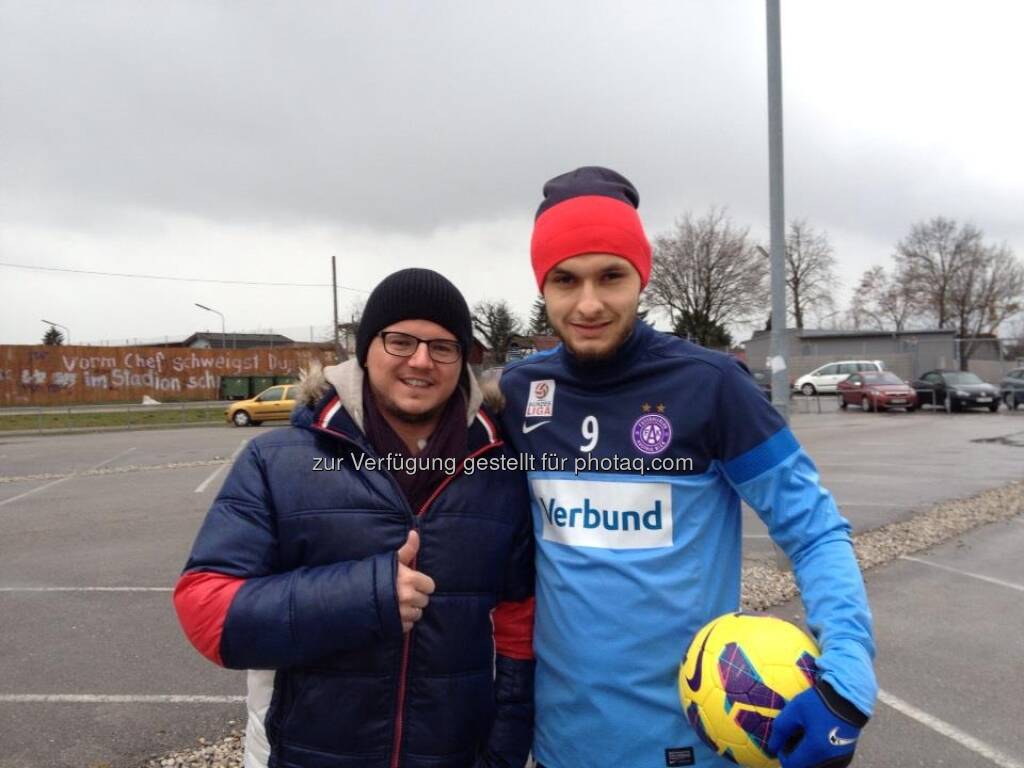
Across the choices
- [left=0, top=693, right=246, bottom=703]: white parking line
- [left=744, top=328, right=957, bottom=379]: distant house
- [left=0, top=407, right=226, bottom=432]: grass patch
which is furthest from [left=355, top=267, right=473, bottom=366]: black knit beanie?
[left=744, top=328, right=957, bottom=379]: distant house

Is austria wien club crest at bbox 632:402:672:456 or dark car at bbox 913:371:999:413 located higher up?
austria wien club crest at bbox 632:402:672:456

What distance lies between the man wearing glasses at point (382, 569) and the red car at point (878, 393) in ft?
89.6

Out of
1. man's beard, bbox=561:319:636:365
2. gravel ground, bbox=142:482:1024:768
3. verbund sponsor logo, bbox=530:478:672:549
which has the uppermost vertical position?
man's beard, bbox=561:319:636:365

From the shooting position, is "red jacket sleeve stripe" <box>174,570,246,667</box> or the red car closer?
"red jacket sleeve stripe" <box>174,570,246,667</box>

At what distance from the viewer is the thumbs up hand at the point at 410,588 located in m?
1.54

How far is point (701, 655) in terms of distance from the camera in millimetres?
1686

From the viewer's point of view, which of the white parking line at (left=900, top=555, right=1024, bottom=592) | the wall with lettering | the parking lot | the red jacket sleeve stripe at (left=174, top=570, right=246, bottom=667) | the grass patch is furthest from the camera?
the wall with lettering

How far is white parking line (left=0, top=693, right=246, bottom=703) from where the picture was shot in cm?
367

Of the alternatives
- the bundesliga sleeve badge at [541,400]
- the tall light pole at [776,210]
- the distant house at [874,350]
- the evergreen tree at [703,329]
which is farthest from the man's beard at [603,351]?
the evergreen tree at [703,329]

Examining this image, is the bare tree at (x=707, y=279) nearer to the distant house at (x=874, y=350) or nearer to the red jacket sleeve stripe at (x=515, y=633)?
the distant house at (x=874, y=350)

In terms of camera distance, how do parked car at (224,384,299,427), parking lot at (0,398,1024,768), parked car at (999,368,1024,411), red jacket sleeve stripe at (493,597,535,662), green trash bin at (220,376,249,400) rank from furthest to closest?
1. green trash bin at (220,376,249,400)
2. parked car at (999,368,1024,411)
3. parked car at (224,384,299,427)
4. parking lot at (0,398,1024,768)
5. red jacket sleeve stripe at (493,597,535,662)

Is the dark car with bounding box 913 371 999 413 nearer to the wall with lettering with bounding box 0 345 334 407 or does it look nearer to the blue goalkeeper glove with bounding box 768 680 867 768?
the blue goalkeeper glove with bounding box 768 680 867 768

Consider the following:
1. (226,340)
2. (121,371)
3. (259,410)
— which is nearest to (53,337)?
(226,340)

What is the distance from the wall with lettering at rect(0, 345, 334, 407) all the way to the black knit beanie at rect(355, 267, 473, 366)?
33.9m
